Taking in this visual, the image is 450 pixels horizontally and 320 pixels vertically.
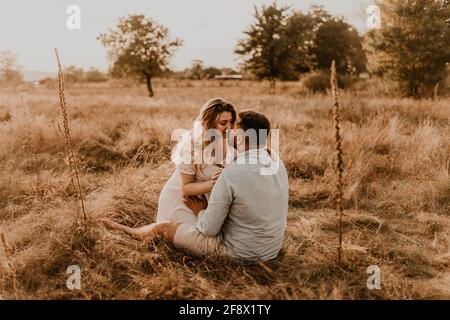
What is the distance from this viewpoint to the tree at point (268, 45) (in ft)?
76.8

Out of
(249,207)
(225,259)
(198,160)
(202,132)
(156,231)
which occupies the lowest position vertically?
(225,259)

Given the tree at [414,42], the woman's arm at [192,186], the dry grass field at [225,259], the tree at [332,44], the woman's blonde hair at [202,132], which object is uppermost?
the tree at [332,44]

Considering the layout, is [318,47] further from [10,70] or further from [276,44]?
[10,70]

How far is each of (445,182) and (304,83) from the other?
2026 centimetres

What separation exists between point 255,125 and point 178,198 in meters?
1.13

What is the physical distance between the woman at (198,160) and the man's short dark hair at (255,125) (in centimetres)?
64

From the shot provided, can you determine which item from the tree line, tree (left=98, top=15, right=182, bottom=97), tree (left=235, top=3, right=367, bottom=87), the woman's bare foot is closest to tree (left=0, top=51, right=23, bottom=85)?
the tree line

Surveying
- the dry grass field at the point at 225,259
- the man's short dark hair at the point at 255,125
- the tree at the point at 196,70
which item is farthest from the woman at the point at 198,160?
the tree at the point at 196,70

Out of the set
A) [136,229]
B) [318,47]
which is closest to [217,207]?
[136,229]

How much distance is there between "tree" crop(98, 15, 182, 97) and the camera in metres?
24.0

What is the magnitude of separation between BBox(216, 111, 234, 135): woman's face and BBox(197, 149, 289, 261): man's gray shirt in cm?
71

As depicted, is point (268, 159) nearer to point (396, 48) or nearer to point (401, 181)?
point (401, 181)

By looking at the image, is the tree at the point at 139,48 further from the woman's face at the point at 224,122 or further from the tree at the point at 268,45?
the woman's face at the point at 224,122

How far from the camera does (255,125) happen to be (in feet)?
9.73
